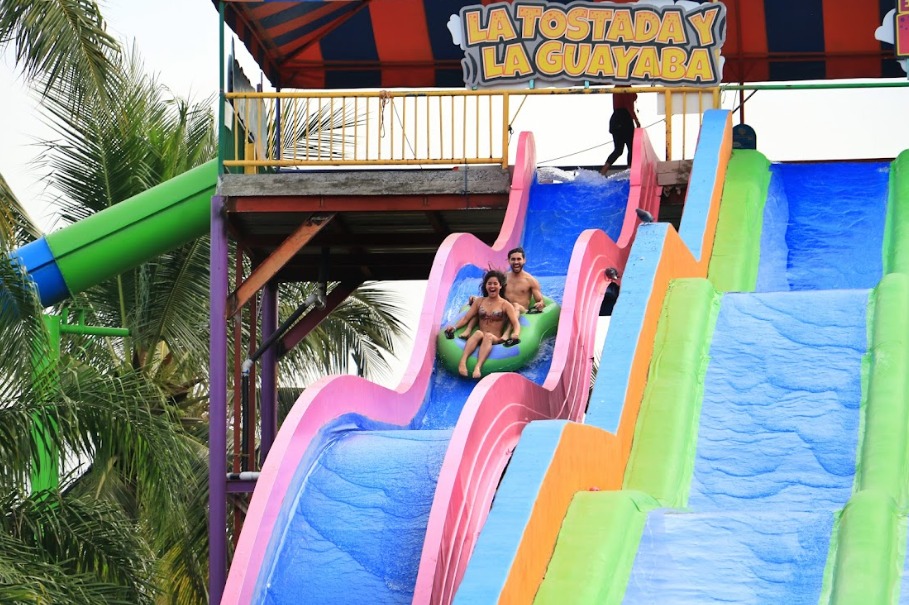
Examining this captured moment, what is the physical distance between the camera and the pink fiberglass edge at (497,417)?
9984 millimetres

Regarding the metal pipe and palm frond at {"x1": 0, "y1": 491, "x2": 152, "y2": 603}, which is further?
the metal pipe

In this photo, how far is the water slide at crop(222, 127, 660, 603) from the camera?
33.3ft

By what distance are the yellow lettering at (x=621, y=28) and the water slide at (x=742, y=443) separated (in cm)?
194

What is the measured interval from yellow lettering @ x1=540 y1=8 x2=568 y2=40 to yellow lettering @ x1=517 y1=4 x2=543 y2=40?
6 centimetres

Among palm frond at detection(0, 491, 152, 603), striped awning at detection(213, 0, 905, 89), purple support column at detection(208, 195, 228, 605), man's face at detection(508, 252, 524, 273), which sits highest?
striped awning at detection(213, 0, 905, 89)

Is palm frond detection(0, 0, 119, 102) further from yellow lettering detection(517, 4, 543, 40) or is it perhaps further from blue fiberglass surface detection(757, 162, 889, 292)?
blue fiberglass surface detection(757, 162, 889, 292)

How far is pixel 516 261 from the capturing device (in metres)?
14.3

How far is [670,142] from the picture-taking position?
16.7m

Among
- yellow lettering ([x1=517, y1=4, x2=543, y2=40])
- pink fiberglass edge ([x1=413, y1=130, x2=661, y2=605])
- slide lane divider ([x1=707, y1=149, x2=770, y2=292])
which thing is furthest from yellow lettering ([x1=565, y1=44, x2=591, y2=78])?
pink fiberglass edge ([x1=413, y1=130, x2=661, y2=605])

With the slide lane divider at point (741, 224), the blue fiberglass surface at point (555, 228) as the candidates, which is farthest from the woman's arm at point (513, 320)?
the slide lane divider at point (741, 224)

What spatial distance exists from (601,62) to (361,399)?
20.1ft

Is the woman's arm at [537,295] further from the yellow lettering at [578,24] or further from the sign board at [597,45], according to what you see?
the yellow lettering at [578,24]

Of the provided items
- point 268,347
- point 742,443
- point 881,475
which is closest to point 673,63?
point 268,347

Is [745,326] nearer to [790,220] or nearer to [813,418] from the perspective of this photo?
[813,418]
